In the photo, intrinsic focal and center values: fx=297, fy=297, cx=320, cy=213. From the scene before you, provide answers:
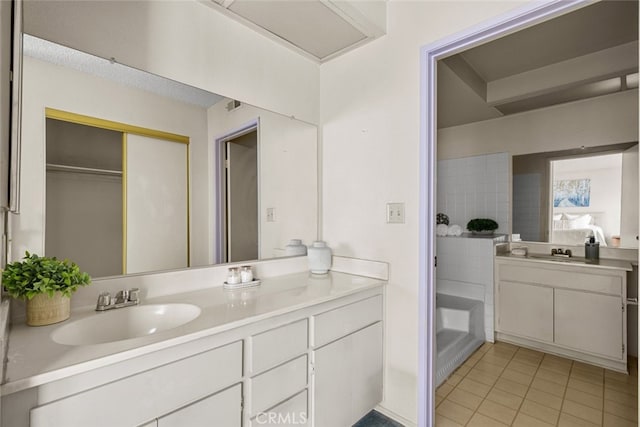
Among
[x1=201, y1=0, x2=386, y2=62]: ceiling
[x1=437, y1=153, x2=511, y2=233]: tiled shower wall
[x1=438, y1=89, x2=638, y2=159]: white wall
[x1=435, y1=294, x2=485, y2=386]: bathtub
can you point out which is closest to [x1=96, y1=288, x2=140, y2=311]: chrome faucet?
[x1=201, y1=0, x2=386, y2=62]: ceiling

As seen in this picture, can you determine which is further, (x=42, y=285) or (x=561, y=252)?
(x=561, y=252)

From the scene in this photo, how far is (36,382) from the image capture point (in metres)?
0.68

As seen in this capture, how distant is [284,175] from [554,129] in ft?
9.03

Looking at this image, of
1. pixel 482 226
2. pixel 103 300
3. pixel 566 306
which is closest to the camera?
pixel 103 300

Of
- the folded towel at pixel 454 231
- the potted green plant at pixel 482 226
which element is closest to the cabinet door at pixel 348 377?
the folded towel at pixel 454 231

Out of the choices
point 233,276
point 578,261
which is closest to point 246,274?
point 233,276

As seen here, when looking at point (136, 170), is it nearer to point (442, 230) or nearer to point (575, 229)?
point (442, 230)

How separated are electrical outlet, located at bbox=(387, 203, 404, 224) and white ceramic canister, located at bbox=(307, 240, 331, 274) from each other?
0.45 m

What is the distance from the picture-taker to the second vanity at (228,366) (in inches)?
29.3

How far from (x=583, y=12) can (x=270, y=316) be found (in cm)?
257

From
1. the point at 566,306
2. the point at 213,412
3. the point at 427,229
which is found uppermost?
the point at 427,229

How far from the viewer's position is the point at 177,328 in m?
0.96

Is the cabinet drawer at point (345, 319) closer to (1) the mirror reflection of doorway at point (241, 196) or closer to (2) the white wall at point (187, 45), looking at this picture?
(1) the mirror reflection of doorway at point (241, 196)

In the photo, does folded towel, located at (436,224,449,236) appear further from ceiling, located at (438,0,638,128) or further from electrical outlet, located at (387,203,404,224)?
electrical outlet, located at (387,203,404,224)
